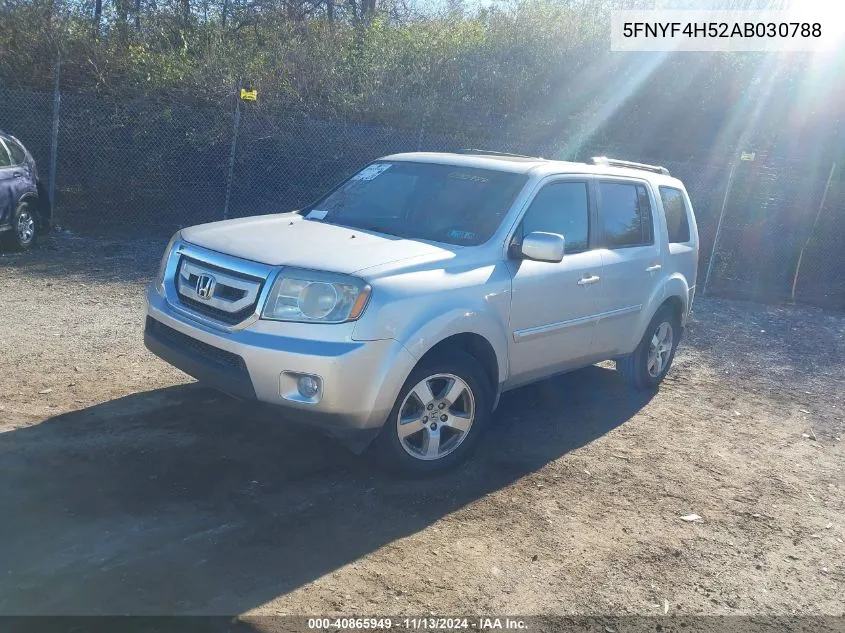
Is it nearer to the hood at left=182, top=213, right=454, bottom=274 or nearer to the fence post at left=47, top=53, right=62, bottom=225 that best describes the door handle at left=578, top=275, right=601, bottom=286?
the hood at left=182, top=213, right=454, bottom=274

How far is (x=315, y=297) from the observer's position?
13.4ft

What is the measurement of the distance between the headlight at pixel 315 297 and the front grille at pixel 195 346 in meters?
0.31

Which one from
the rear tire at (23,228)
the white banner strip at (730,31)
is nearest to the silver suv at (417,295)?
the rear tire at (23,228)

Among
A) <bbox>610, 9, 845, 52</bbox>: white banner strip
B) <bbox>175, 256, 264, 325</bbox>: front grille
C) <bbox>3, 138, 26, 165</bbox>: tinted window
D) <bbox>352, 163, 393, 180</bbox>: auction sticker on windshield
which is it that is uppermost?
<bbox>610, 9, 845, 52</bbox>: white banner strip

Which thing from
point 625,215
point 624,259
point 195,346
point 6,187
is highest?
point 625,215

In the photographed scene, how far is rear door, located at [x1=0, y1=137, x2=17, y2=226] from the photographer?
9.88m

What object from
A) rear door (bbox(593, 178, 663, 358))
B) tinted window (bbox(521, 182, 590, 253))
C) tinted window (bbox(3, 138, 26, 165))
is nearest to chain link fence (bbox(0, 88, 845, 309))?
tinted window (bbox(3, 138, 26, 165))

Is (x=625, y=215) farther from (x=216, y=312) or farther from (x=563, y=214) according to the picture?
(x=216, y=312)

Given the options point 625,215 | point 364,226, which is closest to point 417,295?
point 364,226

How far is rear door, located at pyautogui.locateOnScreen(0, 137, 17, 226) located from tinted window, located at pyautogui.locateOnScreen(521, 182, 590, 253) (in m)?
7.71

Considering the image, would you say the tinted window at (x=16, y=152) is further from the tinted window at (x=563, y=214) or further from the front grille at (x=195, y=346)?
the tinted window at (x=563, y=214)

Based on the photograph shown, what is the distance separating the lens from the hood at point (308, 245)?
423 cm

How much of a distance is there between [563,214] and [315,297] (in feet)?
6.90

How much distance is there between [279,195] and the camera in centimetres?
1364
